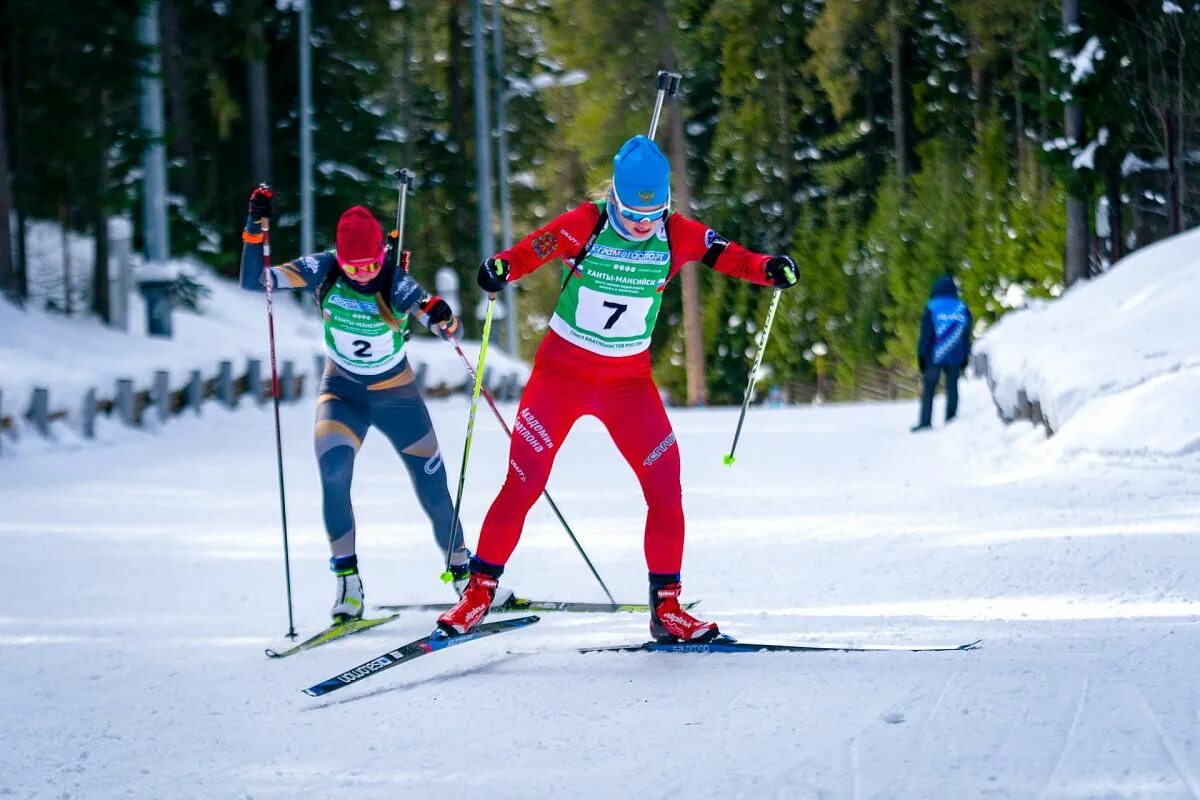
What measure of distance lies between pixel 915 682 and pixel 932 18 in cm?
3624

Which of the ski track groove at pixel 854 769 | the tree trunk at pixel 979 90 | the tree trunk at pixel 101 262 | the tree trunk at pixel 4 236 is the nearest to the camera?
the ski track groove at pixel 854 769

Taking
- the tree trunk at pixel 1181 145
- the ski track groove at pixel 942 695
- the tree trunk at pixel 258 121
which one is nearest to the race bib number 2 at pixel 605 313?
the ski track groove at pixel 942 695

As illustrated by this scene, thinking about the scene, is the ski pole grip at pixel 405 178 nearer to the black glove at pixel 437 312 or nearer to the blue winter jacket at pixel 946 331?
the black glove at pixel 437 312

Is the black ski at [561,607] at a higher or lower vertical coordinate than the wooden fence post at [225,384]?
lower

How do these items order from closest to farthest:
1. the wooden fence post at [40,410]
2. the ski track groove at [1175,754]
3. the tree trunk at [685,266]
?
the ski track groove at [1175,754] → the wooden fence post at [40,410] → the tree trunk at [685,266]

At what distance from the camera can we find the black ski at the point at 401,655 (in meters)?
5.02

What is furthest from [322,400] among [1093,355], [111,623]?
[1093,355]

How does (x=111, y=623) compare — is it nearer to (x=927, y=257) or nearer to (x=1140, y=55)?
(x=1140, y=55)

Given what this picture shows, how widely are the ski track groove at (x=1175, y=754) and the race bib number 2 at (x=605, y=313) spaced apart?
2.43 meters

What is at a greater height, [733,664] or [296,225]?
[296,225]

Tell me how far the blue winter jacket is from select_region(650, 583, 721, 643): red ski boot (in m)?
10.2

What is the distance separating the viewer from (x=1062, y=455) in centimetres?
1023

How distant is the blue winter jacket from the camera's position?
1517cm

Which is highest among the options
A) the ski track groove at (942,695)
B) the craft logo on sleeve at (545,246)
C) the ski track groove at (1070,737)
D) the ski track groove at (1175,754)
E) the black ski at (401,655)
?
the craft logo on sleeve at (545,246)
